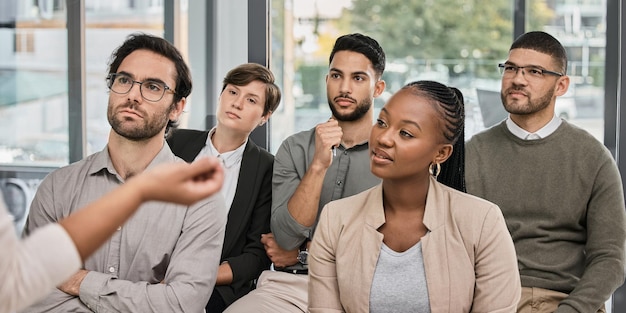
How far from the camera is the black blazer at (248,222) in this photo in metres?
3.06

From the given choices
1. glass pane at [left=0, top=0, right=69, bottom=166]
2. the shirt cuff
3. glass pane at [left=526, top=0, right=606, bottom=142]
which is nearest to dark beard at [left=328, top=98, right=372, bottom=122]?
glass pane at [left=0, top=0, right=69, bottom=166]

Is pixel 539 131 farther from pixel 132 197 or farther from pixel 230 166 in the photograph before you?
pixel 132 197

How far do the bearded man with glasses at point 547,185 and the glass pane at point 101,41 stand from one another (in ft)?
6.36

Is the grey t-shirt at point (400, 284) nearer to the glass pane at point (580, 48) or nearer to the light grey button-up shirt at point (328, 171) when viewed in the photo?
the light grey button-up shirt at point (328, 171)

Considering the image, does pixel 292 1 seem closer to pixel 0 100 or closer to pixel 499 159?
pixel 0 100

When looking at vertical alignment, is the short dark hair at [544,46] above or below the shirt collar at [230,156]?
above

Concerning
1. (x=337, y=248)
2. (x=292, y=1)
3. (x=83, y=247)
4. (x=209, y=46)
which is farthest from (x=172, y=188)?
(x=292, y=1)

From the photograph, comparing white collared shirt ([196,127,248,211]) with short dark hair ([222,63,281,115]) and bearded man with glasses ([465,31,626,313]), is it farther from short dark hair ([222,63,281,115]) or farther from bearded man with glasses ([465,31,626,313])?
bearded man with glasses ([465,31,626,313])

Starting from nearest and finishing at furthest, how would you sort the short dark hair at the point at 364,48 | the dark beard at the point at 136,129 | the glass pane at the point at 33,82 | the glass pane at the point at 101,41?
the dark beard at the point at 136,129 → the short dark hair at the point at 364,48 → the glass pane at the point at 33,82 → the glass pane at the point at 101,41

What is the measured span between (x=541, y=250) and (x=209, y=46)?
1990 mm

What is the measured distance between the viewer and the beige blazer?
2.25 m

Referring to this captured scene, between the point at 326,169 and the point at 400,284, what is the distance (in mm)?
788

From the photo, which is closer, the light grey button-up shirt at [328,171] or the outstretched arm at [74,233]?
the outstretched arm at [74,233]

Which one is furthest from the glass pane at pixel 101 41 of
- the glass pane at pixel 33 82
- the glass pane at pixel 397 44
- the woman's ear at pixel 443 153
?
the woman's ear at pixel 443 153
